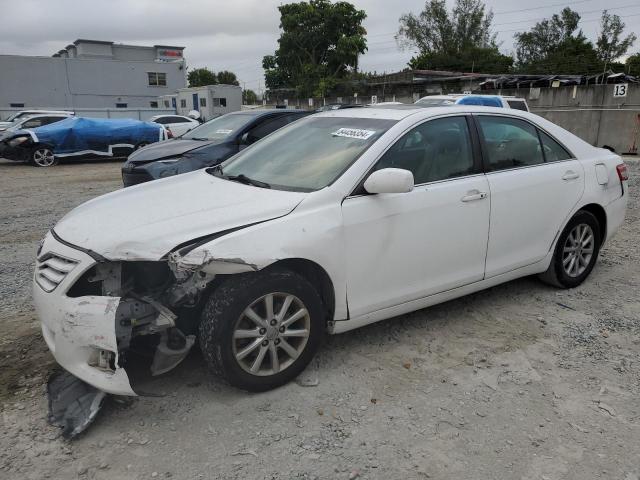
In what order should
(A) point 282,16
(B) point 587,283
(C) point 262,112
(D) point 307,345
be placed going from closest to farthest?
1. (D) point 307,345
2. (B) point 587,283
3. (C) point 262,112
4. (A) point 282,16

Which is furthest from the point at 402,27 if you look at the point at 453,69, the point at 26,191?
the point at 26,191

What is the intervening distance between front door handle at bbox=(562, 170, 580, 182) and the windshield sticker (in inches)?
71.2

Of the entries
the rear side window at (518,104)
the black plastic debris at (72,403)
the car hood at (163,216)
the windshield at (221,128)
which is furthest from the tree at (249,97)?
the black plastic debris at (72,403)

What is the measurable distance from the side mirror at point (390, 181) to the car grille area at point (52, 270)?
1.72 meters

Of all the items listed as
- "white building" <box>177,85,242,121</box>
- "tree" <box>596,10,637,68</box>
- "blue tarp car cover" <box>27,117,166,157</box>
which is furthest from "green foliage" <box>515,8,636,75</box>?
"blue tarp car cover" <box>27,117,166,157</box>

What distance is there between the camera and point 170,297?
9.21 feet

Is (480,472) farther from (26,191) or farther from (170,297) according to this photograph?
(26,191)

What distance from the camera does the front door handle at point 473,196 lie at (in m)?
3.58

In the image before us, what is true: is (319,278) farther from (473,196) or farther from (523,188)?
(523,188)

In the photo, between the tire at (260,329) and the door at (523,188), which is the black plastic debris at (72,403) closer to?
the tire at (260,329)

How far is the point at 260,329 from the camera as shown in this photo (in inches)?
114

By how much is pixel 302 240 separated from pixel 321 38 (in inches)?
2038

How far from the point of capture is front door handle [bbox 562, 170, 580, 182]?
420 cm

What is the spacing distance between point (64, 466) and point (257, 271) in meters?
1.32
